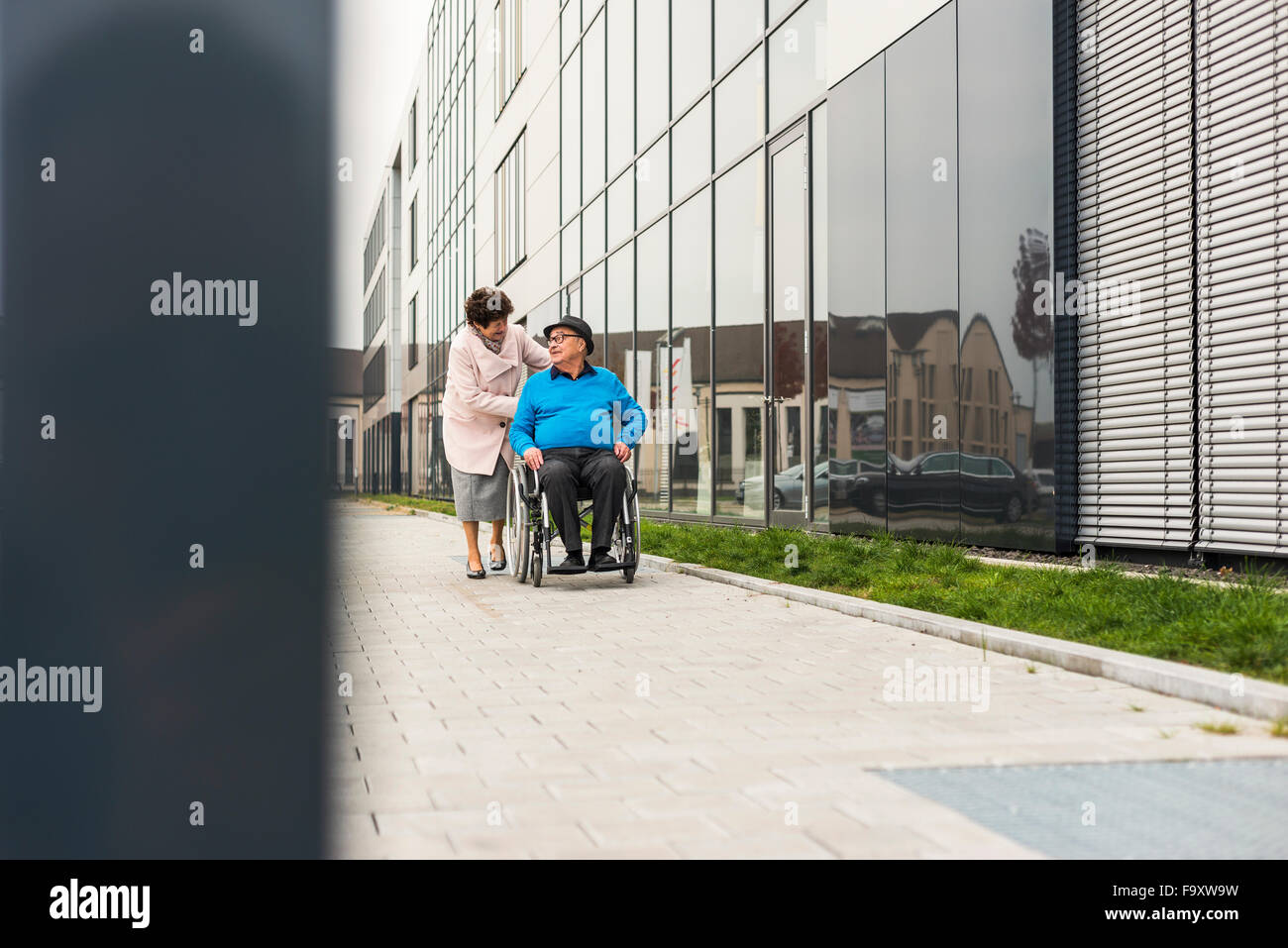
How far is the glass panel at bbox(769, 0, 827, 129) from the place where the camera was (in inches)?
493

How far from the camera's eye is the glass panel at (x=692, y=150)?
1568 cm

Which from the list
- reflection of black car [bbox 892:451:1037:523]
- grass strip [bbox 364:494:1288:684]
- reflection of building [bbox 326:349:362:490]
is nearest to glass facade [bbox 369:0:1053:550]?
reflection of black car [bbox 892:451:1037:523]

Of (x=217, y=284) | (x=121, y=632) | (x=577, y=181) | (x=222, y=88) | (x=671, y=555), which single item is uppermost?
(x=577, y=181)

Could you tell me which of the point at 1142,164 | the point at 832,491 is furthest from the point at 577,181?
the point at 1142,164

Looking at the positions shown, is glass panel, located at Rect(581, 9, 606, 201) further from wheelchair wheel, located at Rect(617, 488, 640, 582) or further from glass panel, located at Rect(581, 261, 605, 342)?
wheelchair wheel, located at Rect(617, 488, 640, 582)

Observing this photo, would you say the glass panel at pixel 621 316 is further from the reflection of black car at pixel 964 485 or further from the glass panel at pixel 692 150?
the reflection of black car at pixel 964 485

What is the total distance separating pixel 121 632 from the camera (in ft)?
3.69

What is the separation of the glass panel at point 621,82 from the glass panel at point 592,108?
53cm

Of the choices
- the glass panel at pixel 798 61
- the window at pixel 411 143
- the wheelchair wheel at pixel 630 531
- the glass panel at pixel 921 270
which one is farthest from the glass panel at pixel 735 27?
the window at pixel 411 143

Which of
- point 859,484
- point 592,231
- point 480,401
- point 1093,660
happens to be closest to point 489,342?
point 480,401

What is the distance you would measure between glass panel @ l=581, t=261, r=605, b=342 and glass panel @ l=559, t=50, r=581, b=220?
160 cm
